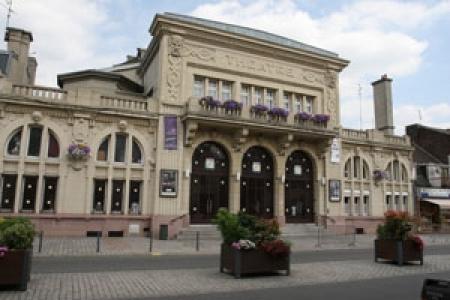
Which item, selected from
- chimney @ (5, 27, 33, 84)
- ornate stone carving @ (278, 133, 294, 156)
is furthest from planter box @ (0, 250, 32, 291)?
chimney @ (5, 27, 33, 84)

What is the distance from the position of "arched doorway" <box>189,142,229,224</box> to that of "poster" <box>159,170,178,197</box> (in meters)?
1.45

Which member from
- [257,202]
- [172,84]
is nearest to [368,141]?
[257,202]

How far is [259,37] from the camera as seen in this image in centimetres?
2742

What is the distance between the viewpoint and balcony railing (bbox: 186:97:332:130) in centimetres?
2267

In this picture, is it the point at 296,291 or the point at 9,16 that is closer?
the point at 296,291

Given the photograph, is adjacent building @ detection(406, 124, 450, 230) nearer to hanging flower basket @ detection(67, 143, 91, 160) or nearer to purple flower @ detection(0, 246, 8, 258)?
hanging flower basket @ detection(67, 143, 91, 160)

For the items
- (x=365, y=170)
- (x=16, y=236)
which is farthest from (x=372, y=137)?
(x=16, y=236)

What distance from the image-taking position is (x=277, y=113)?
82.1 ft

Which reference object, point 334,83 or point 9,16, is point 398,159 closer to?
point 334,83

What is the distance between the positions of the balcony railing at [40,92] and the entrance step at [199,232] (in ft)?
32.9

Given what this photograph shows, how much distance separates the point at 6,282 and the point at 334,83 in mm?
26057

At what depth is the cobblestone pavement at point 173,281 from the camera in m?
7.83

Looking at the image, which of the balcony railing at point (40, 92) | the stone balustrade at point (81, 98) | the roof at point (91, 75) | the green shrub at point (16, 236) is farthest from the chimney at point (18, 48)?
the green shrub at point (16, 236)

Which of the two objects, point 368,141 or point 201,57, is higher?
point 201,57
